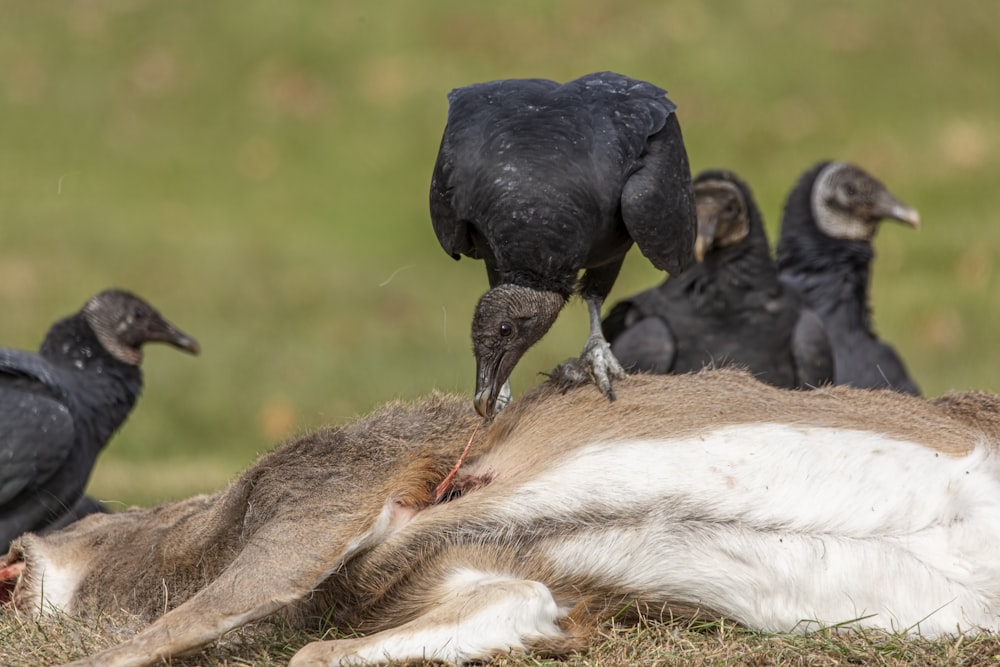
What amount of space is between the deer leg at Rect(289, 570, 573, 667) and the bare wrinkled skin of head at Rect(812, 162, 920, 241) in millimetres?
6290

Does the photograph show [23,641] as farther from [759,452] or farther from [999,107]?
[999,107]

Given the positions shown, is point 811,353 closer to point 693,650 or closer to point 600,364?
point 600,364

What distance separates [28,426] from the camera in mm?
6594

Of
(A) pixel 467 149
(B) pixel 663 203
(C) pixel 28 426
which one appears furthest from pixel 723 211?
(C) pixel 28 426

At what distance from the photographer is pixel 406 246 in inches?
787

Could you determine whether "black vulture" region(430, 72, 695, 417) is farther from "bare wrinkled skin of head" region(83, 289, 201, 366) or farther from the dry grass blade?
"bare wrinkled skin of head" region(83, 289, 201, 366)

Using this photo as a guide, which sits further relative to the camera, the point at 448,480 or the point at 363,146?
the point at 363,146

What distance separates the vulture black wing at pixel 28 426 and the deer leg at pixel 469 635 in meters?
2.76

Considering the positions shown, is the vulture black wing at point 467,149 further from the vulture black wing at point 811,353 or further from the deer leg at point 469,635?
the vulture black wing at point 811,353

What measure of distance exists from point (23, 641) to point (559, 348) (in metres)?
10.7

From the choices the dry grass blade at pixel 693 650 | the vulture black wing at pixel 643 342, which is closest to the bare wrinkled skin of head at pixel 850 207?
the vulture black wing at pixel 643 342

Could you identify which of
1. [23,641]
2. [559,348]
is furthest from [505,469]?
[559,348]

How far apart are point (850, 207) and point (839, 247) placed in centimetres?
38

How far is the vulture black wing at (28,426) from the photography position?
649cm
